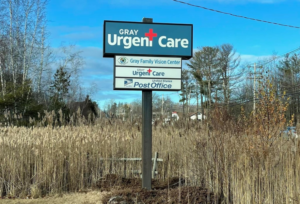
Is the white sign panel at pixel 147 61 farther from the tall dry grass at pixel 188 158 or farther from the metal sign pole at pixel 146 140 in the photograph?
the tall dry grass at pixel 188 158

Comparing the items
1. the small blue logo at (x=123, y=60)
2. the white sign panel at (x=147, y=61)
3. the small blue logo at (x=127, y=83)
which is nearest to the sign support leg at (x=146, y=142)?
the small blue logo at (x=127, y=83)

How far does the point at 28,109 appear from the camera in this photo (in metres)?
17.0

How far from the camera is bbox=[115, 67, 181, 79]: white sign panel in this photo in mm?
4977

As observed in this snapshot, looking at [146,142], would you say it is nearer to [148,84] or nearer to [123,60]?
[148,84]

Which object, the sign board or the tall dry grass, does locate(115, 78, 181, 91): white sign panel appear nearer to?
the sign board

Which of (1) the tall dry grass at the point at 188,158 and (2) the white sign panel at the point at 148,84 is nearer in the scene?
(1) the tall dry grass at the point at 188,158

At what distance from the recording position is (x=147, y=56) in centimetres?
506

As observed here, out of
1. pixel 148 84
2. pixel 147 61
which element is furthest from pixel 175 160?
pixel 147 61

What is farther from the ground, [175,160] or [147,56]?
[147,56]

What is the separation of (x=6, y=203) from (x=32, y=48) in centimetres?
1919

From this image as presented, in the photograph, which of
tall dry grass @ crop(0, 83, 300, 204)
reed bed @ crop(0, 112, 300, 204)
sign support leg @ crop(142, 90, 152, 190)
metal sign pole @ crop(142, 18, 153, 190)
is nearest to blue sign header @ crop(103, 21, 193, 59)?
metal sign pole @ crop(142, 18, 153, 190)

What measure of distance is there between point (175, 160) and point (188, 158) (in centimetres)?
88

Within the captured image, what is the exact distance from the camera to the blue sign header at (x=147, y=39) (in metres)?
4.99

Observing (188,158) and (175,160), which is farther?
(175,160)
